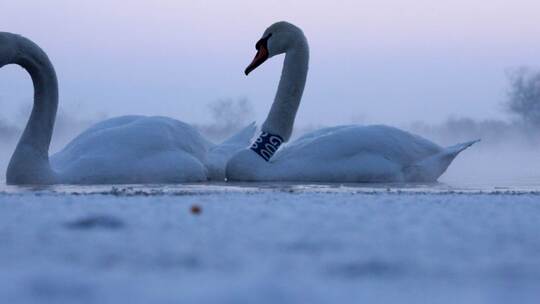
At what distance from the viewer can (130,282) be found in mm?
1787

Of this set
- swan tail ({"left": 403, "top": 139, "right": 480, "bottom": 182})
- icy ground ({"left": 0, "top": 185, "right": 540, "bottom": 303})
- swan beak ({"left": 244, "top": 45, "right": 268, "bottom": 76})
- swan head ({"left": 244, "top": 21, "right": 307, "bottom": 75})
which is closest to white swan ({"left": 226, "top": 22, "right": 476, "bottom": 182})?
swan tail ({"left": 403, "top": 139, "right": 480, "bottom": 182})

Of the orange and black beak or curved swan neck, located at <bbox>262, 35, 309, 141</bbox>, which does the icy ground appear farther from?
the orange and black beak

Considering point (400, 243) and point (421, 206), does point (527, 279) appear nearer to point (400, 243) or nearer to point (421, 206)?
point (400, 243)

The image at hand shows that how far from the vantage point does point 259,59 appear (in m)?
10.9

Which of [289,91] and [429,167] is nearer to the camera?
[429,167]

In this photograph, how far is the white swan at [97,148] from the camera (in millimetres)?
8453

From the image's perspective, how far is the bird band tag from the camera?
9.74 m

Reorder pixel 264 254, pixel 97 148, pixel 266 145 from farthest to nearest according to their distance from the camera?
pixel 266 145 → pixel 97 148 → pixel 264 254

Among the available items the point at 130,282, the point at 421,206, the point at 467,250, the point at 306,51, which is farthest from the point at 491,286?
the point at 306,51

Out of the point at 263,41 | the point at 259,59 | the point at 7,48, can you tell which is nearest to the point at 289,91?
the point at 259,59

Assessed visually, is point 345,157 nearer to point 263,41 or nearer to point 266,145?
point 266,145

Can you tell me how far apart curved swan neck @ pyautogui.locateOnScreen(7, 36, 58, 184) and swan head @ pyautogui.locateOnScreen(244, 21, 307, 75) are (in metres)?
2.50

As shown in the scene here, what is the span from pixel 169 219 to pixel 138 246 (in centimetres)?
61

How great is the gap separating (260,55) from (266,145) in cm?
141
